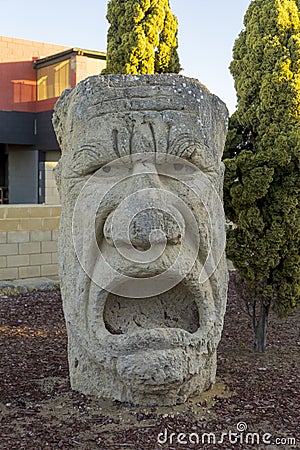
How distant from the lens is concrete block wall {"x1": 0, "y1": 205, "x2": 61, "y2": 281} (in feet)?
29.3

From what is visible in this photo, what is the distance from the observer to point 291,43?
5.43 meters

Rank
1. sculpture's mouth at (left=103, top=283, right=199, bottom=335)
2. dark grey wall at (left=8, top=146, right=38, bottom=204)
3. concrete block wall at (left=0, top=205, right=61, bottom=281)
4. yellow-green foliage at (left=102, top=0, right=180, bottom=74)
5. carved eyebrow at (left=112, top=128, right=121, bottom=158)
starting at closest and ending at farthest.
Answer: carved eyebrow at (left=112, top=128, right=121, bottom=158) < sculpture's mouth at (left=103, top=283, right=199, bottom=335) < yellow-green foliage at (left=102, top=0, right=180, bottom=74) < concrete block wall at (left=0, top=205, right=61, bottom=281) < dark grey wall at (left=8, top=146, right=38, bottom=204)

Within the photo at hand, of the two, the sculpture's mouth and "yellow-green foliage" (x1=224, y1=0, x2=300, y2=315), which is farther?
"yellow-green foliage" (x1=224, y1=0, x2=300, y2=315)

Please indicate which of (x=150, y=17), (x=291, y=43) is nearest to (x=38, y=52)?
(x=150, y=17)

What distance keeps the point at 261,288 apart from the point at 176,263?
183cm

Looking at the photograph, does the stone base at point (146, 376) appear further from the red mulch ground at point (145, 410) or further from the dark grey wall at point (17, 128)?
the dark grey wall at point (17, 128)

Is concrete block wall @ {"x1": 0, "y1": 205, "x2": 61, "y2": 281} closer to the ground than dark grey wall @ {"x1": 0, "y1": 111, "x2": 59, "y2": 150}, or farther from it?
closer to the ground

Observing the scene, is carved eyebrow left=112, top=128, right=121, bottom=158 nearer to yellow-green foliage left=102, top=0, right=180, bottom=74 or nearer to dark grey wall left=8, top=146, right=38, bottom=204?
yellow-green foliage left=102, top=0, right=180, bottom=74

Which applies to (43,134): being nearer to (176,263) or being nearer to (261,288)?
(261,288)

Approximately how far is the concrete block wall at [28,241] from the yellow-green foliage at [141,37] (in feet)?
8.75

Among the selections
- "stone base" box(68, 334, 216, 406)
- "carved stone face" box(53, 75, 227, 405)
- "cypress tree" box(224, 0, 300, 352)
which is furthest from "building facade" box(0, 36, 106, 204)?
"stone base" box(68, 334, 216, 406)

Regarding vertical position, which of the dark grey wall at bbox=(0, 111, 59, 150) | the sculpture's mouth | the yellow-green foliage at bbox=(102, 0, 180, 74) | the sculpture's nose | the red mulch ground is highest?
the yellow-green foliage at bbox=(102, 0, 180, 74)

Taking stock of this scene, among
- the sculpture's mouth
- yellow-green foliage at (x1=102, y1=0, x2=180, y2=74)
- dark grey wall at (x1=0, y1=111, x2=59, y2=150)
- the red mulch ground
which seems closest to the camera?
the red mulch ground

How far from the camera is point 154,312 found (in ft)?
13.8
